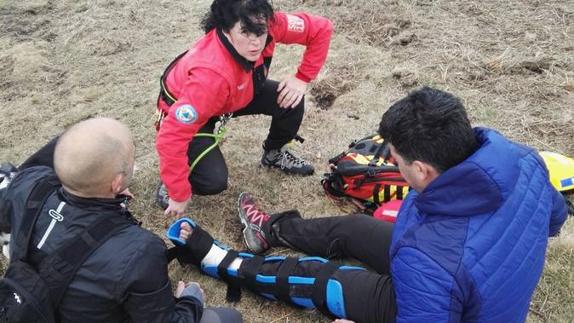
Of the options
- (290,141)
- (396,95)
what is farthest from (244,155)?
(396,95)

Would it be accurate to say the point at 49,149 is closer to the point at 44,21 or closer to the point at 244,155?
the point at 244,155

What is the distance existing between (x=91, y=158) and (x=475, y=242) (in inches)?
60.5

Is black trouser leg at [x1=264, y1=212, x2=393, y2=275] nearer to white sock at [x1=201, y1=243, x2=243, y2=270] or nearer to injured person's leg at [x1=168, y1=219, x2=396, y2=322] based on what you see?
injured person's leg at [x1=168, y1=219, x2=396, y2=322]

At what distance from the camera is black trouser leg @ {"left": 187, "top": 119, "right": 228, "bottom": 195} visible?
3.36 meters

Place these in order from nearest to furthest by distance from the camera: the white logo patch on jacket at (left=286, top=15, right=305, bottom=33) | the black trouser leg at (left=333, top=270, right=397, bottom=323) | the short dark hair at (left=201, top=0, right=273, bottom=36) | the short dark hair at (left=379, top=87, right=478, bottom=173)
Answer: the short dark hair at (left=379, top=87, right=478, bottom=173)
the black trouser leg at (left=333, top=270, right=397, bottom=323)
the short dark hair at (left=201, top=0, right=273, bottom=36)
the white logo patch on jacket at (left=286, top=15, right=305, bottom=33)

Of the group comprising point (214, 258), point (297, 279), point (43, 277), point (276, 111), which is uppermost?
point (43, 277)

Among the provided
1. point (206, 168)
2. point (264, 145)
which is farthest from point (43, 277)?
point (264, 145)

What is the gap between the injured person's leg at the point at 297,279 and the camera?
95.6 inches

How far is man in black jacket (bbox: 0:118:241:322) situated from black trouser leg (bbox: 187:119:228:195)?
1272 mm

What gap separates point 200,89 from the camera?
117 inches

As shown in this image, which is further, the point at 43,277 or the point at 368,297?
the point at 368,297

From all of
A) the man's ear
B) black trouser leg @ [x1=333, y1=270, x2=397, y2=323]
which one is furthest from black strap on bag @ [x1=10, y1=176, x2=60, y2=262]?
black trouser leg @ [x1=333, y1=270, x2=397, y2=323]

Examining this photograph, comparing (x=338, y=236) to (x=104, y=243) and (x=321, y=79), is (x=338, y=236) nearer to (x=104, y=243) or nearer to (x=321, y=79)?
(x=104, y=243)

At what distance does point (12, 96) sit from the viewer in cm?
526
